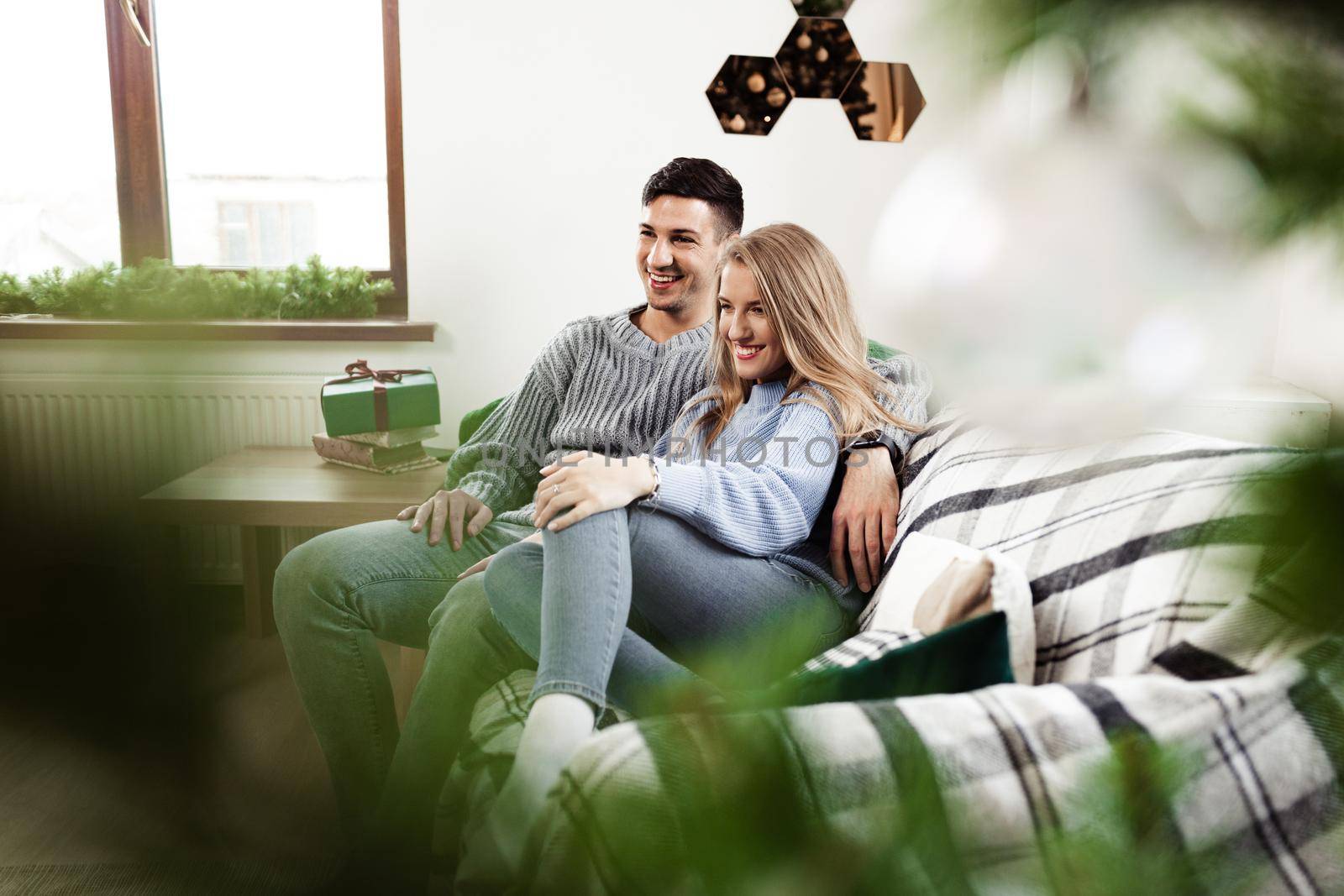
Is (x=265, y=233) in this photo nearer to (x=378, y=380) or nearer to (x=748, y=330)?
(x=378, y=380)

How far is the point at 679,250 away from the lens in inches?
63.1

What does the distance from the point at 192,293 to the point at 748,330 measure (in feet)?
3.85

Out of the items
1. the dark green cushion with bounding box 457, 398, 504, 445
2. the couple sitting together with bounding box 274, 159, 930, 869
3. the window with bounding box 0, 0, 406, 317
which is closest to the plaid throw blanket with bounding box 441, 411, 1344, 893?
the couple sitting together with bounding box 274, 159, 930, 869

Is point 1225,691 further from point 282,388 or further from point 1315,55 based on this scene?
point 282,388

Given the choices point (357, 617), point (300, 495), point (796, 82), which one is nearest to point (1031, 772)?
point (357, 617)

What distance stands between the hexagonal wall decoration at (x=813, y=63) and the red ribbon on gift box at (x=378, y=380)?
1.14 meters

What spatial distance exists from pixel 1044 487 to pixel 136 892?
0.86m

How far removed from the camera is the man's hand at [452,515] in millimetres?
1398

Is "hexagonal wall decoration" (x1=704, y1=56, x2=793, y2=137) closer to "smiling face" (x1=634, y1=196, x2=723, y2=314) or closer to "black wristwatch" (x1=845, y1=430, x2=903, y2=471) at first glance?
"smiling face" (x1=634, y1=196, x2=723, y2=314)

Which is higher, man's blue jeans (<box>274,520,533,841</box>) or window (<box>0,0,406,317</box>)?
window (<box>0,0,406,317</box>)

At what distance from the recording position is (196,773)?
0.19m

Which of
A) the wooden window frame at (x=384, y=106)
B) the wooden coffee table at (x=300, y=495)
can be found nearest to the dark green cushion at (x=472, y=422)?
the wooden coffee table at (x=300, y=495)

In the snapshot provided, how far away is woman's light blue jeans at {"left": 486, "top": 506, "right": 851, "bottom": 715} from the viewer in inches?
33.7

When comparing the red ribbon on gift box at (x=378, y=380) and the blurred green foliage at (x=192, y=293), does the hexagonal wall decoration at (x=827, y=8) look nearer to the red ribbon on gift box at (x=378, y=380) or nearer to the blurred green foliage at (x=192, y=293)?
the blurred green foliage at (x=192, y=293)
